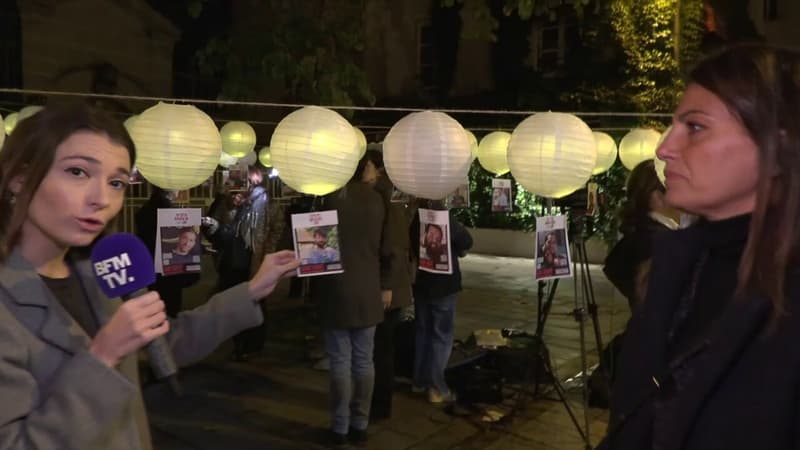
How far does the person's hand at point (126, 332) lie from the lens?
1.34 metres

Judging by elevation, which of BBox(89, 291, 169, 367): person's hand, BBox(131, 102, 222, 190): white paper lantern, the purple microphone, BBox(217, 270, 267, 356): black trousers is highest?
BBox(131, 102, 222, 190): white paper lantern

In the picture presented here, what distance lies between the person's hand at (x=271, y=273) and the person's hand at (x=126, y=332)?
2.14 feet

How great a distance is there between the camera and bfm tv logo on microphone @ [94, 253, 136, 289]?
4.83ft

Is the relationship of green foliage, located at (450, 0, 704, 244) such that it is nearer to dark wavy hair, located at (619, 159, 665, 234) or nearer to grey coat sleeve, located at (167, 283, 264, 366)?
dark wavy hair, located at (619, 159, 665, 234)

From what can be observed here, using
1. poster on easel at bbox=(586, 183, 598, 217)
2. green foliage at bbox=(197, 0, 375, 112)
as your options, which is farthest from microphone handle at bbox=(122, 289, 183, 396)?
green foliage at bbox=(197, 0, 375, 112)

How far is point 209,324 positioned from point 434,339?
3.41m

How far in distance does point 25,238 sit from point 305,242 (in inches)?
65.7

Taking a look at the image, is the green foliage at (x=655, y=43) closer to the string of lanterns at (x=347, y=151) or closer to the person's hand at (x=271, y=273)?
the string of lanterns at (x=347, y=151)

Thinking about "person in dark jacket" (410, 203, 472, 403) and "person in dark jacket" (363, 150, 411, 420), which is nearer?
"person in dark jacket" (363, 150, 411, 420)

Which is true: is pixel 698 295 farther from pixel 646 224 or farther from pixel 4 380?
pixel 646 224

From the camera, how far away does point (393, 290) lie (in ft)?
15.8

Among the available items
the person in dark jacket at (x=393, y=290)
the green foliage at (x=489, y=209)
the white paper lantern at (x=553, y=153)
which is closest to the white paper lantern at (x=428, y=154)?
the white paper lantern at (x=553, y=153)

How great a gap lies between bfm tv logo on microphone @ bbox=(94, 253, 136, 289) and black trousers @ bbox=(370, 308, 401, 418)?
3198mm

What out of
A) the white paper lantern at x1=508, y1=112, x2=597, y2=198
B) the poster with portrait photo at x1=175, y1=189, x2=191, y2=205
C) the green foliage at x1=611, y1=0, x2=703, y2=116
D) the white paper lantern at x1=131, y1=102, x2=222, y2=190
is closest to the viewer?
the white paper lantern at x1=131, y1=102, x2=222, y2=190
